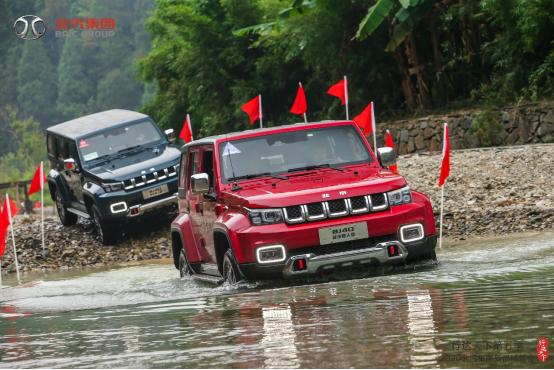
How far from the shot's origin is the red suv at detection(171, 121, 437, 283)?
260 inches

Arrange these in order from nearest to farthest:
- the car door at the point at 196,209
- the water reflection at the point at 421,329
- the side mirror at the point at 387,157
Result: the water reflection at the point at 421,329
the side mirror at the point at 387,157
the car door at the point at 196,209

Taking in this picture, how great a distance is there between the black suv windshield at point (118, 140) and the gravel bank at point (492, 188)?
208 inches

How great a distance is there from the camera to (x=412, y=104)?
968 inches

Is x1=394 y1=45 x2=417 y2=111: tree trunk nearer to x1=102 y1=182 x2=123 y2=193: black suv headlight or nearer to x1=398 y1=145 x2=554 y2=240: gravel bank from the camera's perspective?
x1=398 y1=145 x2=554 y2=240: gravel bank

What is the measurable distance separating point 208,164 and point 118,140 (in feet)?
24.6

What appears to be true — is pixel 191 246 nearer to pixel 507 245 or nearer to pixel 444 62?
pixel 507 245

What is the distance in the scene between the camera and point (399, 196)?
6.99 m

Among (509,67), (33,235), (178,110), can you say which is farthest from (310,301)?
(178,110)

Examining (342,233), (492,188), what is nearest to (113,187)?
(492,188)

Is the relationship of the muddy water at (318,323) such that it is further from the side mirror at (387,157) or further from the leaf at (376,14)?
the leaf at (376,14)

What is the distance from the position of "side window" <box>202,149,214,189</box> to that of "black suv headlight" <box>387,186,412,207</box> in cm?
192

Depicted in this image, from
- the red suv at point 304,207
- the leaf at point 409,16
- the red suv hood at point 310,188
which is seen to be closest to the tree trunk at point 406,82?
the leaf at point 409,16

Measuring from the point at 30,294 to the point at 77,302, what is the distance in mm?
2076

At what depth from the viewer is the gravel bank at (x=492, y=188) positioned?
1123 cm
